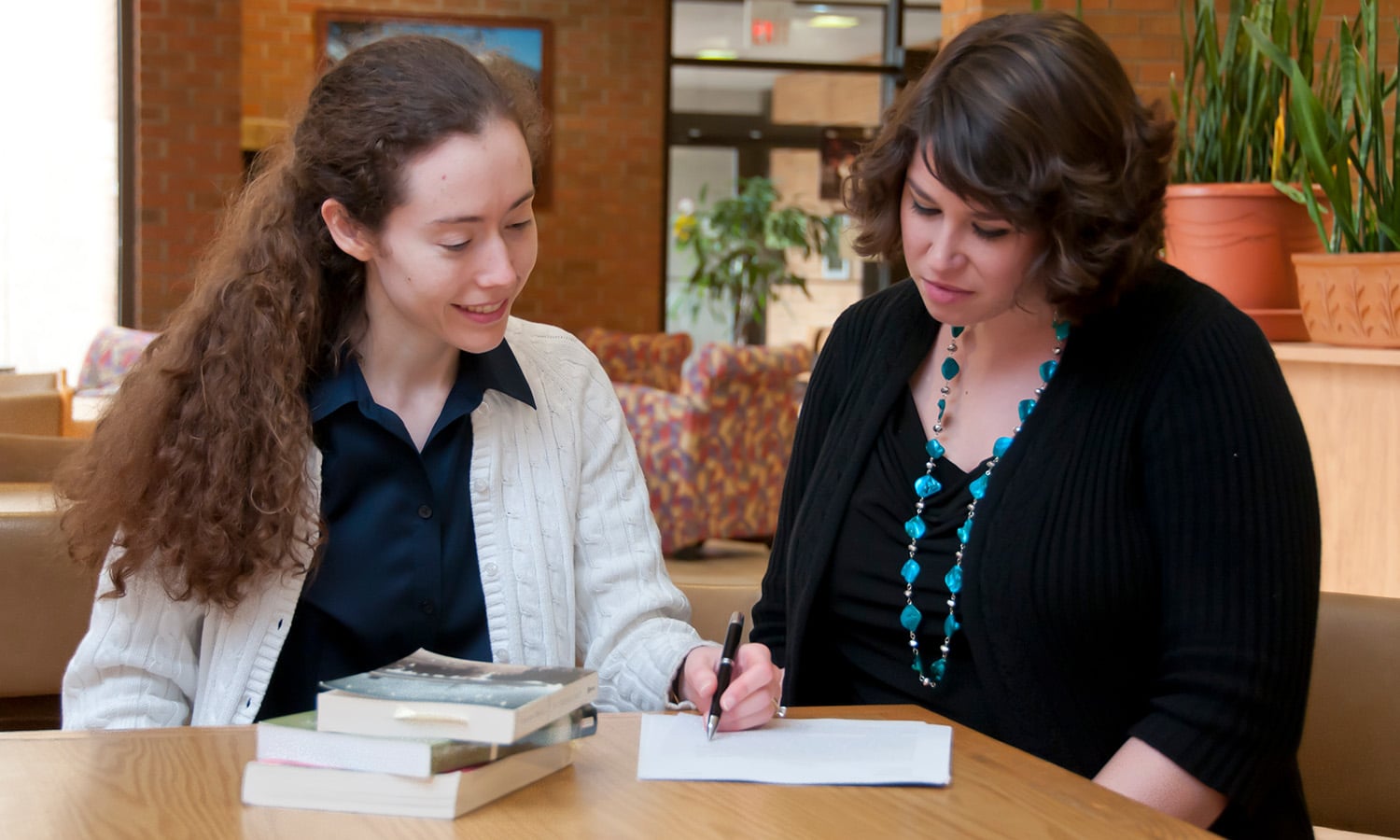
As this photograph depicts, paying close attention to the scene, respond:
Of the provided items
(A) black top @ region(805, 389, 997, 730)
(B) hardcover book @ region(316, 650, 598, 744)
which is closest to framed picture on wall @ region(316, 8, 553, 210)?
(A) black top @ region(805, 389, 997, 730)

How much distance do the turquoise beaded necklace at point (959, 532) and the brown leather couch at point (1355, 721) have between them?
0.38m

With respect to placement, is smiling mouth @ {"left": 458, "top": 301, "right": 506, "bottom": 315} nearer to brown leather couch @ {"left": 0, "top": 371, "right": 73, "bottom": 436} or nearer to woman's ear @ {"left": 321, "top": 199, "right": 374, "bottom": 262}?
woman's ear @ {"left": 321, "top": 199, "right": 374, "bottom": 262}

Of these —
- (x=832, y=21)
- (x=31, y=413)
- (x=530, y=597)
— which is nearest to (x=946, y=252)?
(x=530, y=597)

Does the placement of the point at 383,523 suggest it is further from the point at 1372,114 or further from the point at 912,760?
the point at 1372,114

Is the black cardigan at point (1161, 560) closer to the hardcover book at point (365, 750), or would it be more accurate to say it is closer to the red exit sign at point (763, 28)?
the hardcover book at point (365, 750)

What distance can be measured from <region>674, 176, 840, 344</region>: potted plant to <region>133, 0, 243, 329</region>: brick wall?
10.2ft

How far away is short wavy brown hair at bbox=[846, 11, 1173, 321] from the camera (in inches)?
54.3

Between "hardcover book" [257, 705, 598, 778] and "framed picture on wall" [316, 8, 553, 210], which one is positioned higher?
"framed picture on wall" [316, 8, 553, 210]

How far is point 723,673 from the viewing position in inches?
48.0

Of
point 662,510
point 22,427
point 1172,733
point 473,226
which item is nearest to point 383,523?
point 473,226

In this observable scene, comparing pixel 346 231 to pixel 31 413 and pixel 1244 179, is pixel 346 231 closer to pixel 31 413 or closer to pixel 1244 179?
pixel 1244 179

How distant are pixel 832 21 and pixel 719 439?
15.3ft

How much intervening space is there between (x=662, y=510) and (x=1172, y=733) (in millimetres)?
4627

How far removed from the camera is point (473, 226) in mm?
1458
